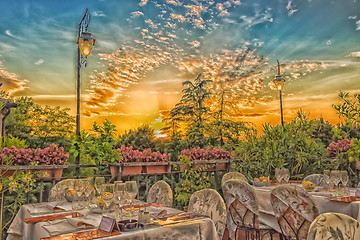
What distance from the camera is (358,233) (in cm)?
103

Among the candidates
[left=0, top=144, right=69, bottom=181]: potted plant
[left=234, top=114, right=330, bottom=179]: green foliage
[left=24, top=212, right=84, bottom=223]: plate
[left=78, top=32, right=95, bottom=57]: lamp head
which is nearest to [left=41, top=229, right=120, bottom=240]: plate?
[left=24, top=212, right=84, bottom=223]: plate

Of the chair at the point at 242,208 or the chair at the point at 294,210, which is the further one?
the chair at the point at 242,208

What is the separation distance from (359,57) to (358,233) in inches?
316

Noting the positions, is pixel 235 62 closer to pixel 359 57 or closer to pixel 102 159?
pixel 359 57

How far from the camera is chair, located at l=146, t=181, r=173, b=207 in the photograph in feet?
8.07

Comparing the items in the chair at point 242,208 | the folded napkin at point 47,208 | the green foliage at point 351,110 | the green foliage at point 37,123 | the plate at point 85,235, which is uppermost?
the green foliage at point 37,123

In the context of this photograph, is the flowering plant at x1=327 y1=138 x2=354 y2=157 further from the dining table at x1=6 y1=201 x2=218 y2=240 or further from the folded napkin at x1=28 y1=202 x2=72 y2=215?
the folded napkin at x1=28 y1=202 x2=72 y2=215

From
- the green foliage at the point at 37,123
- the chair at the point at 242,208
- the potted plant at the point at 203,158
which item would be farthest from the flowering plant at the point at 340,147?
the green foliage at the point at 37,123

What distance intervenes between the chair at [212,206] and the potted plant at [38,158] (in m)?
1.67

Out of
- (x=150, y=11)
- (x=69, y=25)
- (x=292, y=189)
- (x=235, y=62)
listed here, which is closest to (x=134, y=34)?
(x=150, y=11)

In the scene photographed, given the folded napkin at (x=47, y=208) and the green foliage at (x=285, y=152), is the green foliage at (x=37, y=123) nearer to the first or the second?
the green foliage at (x=285, y=152)

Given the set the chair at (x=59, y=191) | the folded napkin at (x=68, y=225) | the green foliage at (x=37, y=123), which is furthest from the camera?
the green foliage at (x=37, y=123)

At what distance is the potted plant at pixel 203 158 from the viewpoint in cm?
409

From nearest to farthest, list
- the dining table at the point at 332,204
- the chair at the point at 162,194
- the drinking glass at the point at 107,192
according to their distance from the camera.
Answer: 1. the drinking glass at the point at 107,192
2. the dining table at the point at 332,204
3. the chair at the point at 162,194
